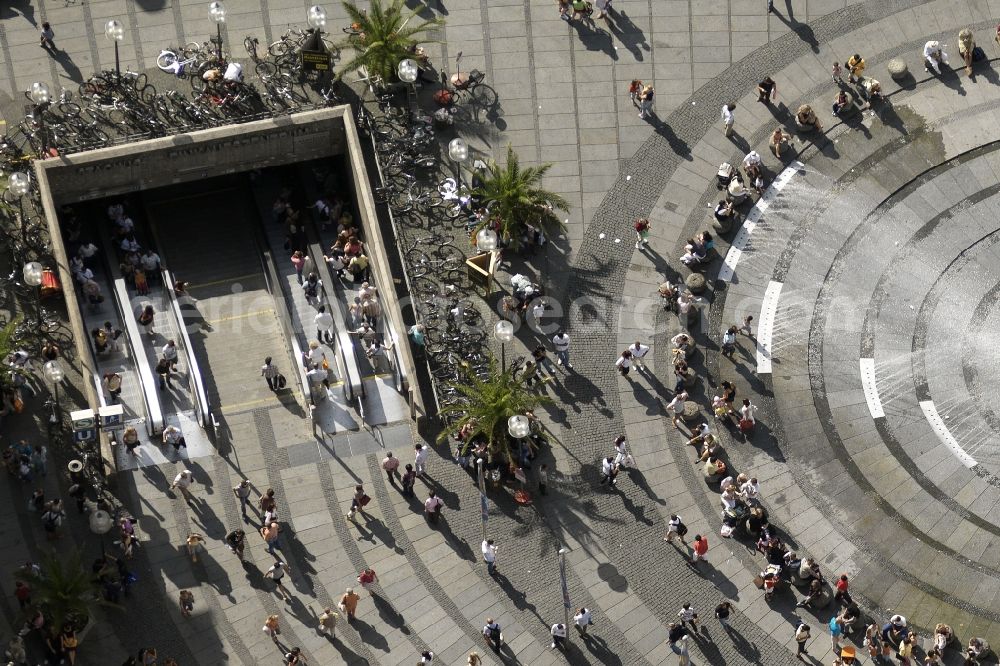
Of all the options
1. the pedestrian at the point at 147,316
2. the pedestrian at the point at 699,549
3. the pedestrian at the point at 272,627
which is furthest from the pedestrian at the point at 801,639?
the pedestrian at the point at 147,316

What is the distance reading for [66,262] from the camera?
70438mm

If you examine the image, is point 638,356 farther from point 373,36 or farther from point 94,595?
point 94,595

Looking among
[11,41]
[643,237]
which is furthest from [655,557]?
[11,41]

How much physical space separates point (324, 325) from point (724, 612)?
62.7 ft

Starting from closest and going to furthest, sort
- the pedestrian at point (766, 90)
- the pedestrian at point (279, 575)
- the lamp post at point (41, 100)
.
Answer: the pedestrian at point (279, 575)
the lamp post at point (41, 100)
the pedestrian at point (766, 90)

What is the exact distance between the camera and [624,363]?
6988 cm

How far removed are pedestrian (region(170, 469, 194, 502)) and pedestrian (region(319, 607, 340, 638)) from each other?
688 cm

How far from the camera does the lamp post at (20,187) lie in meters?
67.0

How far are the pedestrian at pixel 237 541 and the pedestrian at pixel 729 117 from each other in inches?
1016

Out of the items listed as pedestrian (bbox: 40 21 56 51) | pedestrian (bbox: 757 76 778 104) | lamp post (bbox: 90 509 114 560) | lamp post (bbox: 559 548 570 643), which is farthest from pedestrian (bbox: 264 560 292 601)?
pedestrian (bbox: 757 76 778 104)

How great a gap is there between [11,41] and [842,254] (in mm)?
34335

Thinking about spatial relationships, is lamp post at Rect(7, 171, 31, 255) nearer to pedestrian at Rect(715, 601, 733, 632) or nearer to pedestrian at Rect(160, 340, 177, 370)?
pedestrian at Rect(160, 340, 177, 370)

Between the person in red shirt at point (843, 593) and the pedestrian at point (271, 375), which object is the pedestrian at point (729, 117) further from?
the pedestrian at point (271, 375)

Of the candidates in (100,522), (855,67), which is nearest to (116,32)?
(100,522)
